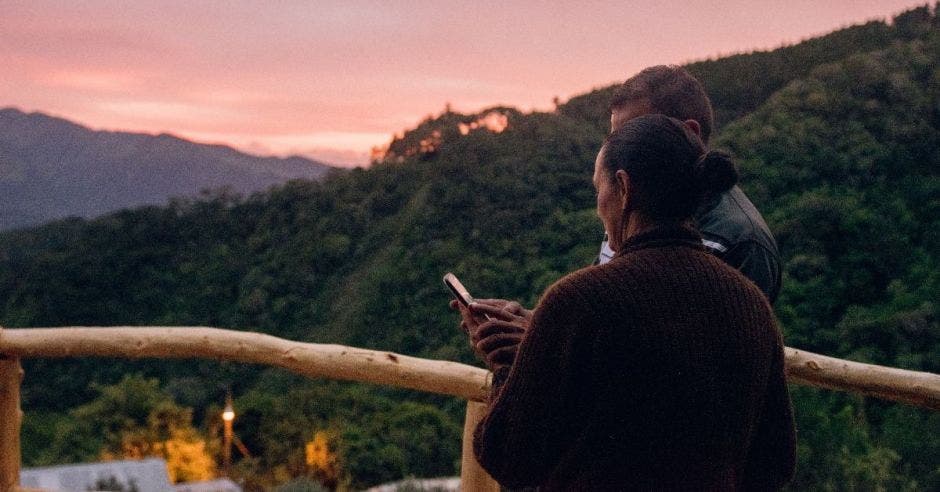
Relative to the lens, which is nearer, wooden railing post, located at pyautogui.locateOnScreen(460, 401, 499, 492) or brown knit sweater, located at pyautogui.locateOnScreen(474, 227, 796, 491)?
brown knit sweater, located at pyautogui.locateOnScreen(474, 227, 796, 491)

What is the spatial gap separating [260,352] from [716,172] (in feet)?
5.35

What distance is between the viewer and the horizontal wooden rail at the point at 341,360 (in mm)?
1852

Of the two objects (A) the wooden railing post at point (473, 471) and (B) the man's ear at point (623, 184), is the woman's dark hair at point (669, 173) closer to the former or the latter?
(B) the man's ear at point (623, 184)

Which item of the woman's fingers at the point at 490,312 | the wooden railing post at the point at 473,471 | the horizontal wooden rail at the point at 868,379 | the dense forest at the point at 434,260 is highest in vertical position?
the woman's fingers at the point at 490,312

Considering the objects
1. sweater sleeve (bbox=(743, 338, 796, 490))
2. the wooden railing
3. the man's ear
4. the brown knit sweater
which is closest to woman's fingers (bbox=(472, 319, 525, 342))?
the brown knit sweater

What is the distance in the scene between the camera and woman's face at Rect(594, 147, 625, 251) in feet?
3.51

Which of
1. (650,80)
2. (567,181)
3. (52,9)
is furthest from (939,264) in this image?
(52,9)

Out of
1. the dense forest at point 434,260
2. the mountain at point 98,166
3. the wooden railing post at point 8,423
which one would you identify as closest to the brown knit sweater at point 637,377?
the wooden railing post at point 8,423

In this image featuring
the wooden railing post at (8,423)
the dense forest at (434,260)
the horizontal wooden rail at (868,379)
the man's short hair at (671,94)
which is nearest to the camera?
the man's short hair at (671,94)

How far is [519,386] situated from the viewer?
3.28 ft

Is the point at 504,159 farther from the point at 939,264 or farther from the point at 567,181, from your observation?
the point at 939,264

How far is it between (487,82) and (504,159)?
14425mm

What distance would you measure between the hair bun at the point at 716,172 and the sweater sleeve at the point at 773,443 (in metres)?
0.25

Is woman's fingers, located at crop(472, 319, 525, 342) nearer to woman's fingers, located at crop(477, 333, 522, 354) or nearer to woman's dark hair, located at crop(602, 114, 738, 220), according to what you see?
woman's fingers, located at crop(477, 333, 522, 354)
